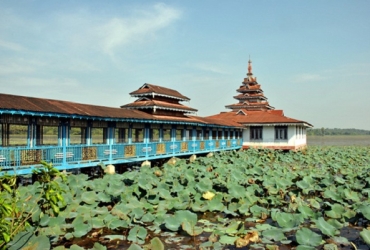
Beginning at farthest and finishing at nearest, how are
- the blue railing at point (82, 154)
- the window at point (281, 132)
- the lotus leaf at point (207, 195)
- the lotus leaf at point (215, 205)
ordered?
the window at point (281, 132) → the blue railing at point (82, 154) → the lotus leaf at point (207, 195) → the lotus leaf at point (215, 205)

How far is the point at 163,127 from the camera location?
2198 cm

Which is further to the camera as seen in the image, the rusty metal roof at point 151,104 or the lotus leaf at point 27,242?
the rusty metal roof at point 151,104

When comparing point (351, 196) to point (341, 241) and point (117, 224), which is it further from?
point (117, 224)

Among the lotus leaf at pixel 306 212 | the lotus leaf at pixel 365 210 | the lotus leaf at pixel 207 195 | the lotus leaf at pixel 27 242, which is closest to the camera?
the lotus leaf at pixel 27 242

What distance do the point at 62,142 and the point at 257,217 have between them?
8591mm

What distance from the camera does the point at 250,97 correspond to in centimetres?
4562

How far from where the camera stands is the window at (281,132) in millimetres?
33531

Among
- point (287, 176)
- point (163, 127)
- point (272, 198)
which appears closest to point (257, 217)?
point (272, 198)

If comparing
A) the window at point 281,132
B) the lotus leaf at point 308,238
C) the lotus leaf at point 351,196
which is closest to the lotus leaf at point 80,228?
the lotus leaf at point 308,238

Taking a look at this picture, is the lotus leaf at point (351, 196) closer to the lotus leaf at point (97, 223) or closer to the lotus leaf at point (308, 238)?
the lotus leaf at point (308, 238)

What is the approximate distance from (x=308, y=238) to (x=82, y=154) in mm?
10052

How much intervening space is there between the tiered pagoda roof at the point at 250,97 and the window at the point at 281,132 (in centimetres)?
1120

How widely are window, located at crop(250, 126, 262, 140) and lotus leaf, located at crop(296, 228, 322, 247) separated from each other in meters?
28.7

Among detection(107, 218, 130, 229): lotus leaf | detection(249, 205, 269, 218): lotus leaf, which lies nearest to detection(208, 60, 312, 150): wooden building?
detection(249, 205, 269, 218): lotus leaf
